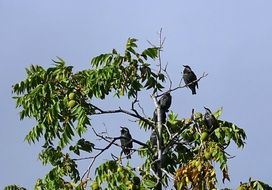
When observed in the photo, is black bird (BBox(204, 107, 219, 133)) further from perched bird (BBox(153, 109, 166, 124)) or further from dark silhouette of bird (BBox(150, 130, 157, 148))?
dark silhouette of bird (BBox(150, 130, 157, 148))

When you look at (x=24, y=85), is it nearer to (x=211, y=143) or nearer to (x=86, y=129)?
(x=86, y=129)

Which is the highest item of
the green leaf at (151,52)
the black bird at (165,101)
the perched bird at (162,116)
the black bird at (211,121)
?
the green leaf at (151,52)

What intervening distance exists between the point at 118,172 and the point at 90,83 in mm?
1677

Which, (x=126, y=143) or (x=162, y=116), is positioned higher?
(x=162, y=116)

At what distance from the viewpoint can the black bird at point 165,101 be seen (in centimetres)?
1052

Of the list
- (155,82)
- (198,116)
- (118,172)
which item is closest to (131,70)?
(155,82)

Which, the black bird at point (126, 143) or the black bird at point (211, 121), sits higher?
the black bird at point (126, 143)

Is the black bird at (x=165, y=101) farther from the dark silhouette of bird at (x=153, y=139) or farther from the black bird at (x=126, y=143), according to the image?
the black bird at (x=126, y=143)

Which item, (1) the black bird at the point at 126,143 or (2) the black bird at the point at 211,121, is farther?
(1) the black bird at the point at 126,143

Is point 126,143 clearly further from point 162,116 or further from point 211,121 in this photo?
point 211,121

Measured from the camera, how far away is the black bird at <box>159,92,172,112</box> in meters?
10.5

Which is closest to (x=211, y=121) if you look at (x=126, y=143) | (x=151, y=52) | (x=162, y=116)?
(x=162, y=116)

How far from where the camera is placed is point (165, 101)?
10.5m

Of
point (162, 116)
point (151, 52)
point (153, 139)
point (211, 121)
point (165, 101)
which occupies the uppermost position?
point (151, 52)
